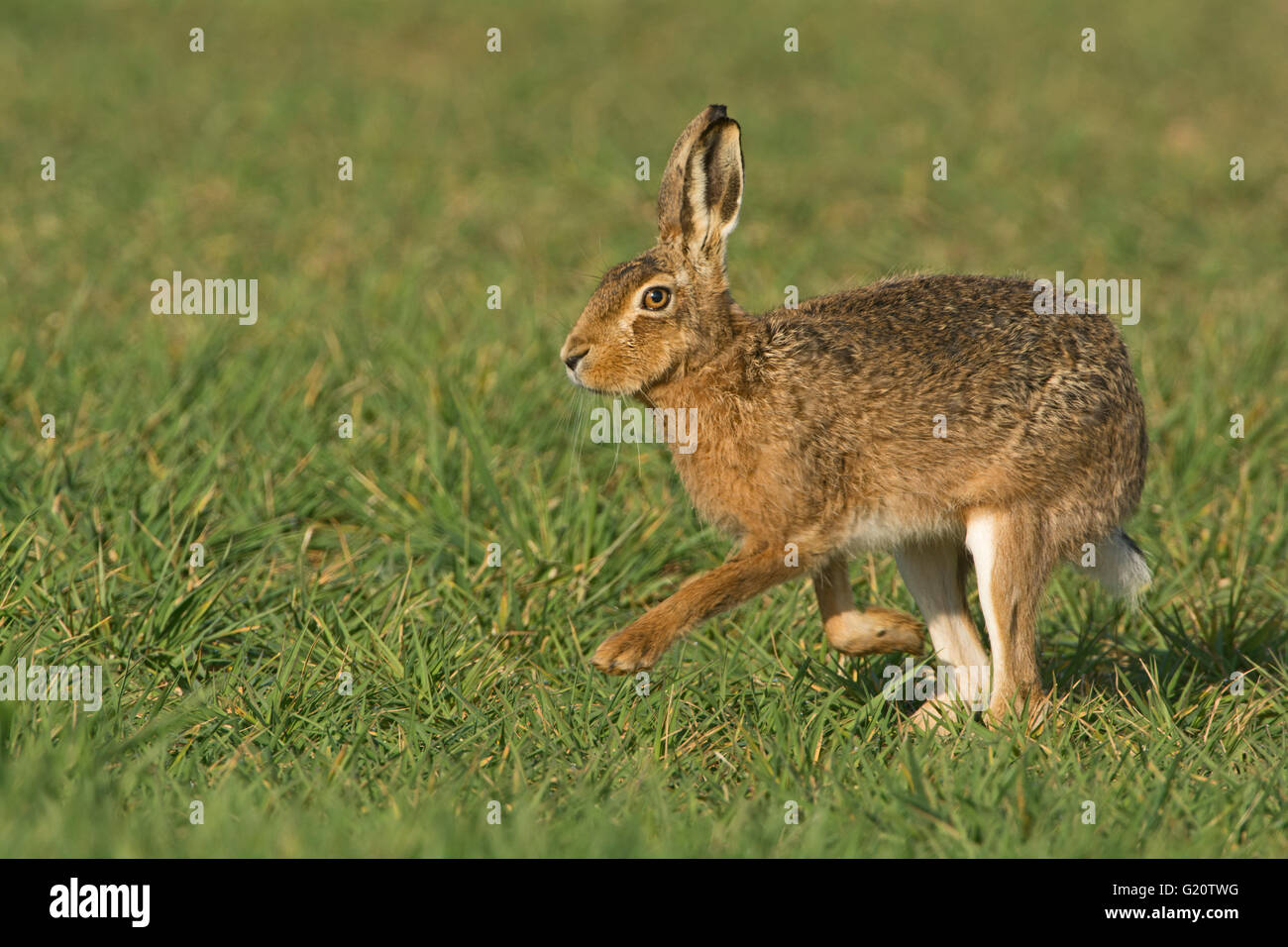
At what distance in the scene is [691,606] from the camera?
412cm

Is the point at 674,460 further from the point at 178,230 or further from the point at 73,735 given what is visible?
the point at 178,230

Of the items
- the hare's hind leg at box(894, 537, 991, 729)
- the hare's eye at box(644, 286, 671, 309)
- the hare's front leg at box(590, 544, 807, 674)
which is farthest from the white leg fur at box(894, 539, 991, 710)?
the hare's eye at box(644, 286, 671, 309)

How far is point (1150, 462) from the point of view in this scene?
20.4ft

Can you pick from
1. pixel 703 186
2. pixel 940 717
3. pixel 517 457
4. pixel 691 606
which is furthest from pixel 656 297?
pixel 517 457

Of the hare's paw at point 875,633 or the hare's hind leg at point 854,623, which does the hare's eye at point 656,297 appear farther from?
Result: the hare's paw at point 875,633

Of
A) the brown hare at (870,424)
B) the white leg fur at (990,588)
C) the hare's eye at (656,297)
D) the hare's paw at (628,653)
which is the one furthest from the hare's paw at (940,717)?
the hare's eye at (656,297)

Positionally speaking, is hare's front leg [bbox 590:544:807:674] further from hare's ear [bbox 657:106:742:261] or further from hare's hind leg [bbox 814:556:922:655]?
hare's ear [bbox 657:106:742:261]

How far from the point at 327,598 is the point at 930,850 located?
2.37 meters

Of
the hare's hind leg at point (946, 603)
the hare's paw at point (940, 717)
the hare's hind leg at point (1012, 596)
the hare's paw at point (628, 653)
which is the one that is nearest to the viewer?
the hare's paw at point (628, 653)

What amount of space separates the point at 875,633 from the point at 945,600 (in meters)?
0.42

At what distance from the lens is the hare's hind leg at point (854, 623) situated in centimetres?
457

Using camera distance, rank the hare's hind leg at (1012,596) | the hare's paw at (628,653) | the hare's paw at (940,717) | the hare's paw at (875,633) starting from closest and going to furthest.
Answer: the hare's paw at (628,653) → the hare's paw at (940,717) → the hare's hind leg at (1012,596) → the hare's paw at (875,633)

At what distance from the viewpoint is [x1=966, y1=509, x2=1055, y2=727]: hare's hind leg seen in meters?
4.46

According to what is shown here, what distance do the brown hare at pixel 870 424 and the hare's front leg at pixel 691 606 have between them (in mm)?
15
